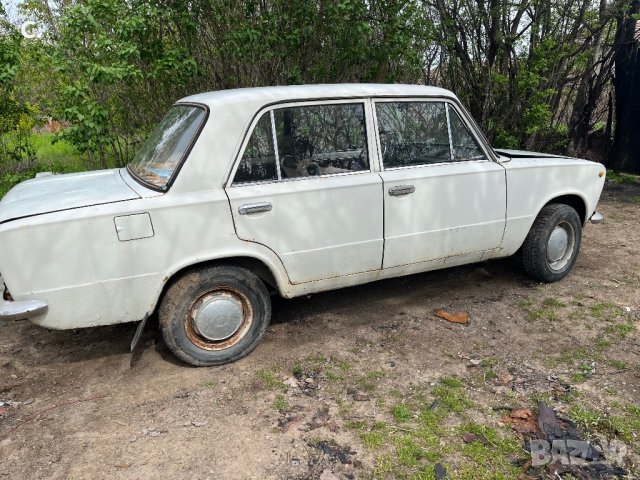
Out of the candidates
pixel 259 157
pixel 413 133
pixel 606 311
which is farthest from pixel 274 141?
pixel 606 311

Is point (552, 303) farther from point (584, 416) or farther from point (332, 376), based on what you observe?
point (332, 376)

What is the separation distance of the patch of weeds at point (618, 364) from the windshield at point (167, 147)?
3163mm

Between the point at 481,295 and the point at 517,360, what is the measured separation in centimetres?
114

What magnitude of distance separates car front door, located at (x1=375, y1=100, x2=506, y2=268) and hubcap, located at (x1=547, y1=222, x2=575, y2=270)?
27.3 inches

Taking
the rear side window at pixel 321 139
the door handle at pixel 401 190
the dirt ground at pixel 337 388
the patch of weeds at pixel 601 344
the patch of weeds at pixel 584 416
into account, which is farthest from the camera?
the door handle at pixel 401 190

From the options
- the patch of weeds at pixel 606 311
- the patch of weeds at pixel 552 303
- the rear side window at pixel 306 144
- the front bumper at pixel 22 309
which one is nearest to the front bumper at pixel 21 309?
the front bumper at pixel 22 309

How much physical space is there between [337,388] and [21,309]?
1910 mm

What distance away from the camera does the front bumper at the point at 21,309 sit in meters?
2.81

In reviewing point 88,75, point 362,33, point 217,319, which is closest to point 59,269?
point 217,319

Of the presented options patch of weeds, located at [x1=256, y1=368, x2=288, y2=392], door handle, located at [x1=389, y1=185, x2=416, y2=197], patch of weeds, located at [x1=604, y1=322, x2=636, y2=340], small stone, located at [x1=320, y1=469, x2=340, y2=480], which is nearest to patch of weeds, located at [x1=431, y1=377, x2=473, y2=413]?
small stone, located at [x1=320, y1=469, x2=340, y2=480]

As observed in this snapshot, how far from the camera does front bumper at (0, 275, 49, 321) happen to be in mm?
2809

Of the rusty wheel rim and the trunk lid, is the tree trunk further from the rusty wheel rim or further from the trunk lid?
the trunk lid

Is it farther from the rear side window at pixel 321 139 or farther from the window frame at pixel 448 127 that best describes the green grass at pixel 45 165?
the window frame at pixel 448 127

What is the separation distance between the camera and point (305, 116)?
3.51 m
